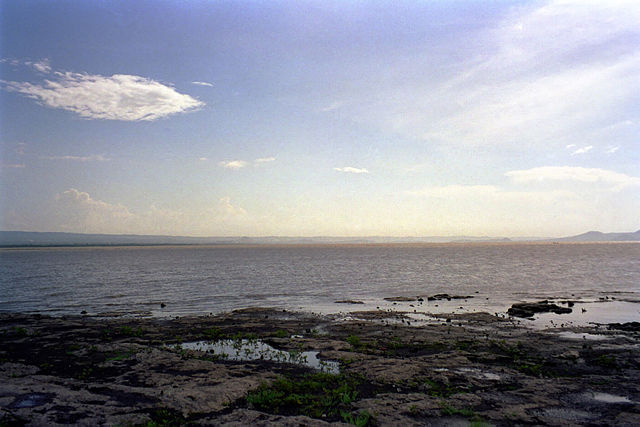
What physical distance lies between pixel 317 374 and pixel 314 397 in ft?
10.5

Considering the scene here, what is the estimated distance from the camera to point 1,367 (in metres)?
21.3

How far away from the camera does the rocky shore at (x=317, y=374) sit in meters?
15.4

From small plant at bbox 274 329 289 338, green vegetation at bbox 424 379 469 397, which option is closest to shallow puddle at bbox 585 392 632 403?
green vegetation at bbox 424 379 469 397

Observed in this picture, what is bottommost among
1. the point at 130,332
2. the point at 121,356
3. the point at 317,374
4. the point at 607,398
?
the point at 130,332

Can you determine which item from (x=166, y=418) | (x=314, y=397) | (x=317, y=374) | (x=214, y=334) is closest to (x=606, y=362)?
(x=317, y=374)

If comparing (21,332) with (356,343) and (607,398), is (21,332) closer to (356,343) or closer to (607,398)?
(356,343)

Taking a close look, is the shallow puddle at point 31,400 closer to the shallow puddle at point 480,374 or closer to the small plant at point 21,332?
the small plant at point 21,332

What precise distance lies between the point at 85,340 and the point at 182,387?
49.4ft

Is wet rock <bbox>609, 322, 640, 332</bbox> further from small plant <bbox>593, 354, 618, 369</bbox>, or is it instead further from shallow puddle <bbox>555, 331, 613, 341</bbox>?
small plant <bbox>593, 354, 618, 369</bbox>

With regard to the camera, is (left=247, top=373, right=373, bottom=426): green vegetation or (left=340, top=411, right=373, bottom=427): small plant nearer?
(left=340, top=411, right=373, bottom=427): small plant

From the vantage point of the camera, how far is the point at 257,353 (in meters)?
25.7

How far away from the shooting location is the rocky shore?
50.7ft

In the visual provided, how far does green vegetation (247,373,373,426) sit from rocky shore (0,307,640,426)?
64mm

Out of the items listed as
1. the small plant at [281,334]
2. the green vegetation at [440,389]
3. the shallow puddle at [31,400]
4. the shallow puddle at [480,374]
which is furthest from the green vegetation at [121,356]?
the shallow puddle at [480,374]
